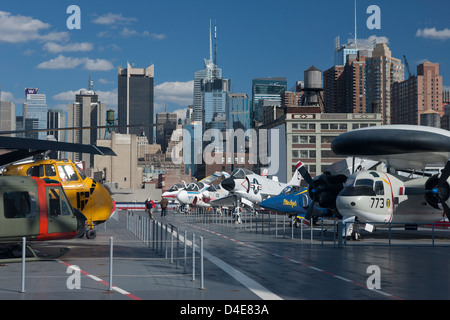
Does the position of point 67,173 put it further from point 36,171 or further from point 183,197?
point 183,197

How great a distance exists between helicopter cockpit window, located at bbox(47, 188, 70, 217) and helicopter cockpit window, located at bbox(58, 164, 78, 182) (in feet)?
16.0

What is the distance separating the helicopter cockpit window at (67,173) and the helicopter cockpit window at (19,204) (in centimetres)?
559

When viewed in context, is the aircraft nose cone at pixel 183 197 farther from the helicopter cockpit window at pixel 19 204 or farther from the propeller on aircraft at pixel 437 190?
the helicopter cockpit window at pixel 19 204

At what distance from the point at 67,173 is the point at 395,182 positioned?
51.5 feet

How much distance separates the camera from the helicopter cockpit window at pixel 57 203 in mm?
18188

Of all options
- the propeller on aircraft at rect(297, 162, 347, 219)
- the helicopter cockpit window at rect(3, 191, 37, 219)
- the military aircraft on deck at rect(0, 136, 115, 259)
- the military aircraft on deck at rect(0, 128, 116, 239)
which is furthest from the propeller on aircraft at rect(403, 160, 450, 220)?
the helicopter cockpit window at rect(3, 191, 37, 219)

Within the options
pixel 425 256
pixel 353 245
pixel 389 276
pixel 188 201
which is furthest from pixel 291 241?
pixel 188 201

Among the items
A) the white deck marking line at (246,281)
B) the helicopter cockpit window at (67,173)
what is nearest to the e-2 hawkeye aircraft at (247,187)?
the helicopter cockpit window at (67,173)

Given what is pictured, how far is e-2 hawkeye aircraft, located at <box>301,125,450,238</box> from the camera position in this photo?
24.2m

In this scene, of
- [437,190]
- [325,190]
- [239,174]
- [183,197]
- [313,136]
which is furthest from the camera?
[313,136]

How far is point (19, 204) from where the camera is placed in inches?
684

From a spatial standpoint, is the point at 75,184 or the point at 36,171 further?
the point at 75,184

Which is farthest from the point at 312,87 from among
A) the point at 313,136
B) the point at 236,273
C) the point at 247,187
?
the point at 236,273
